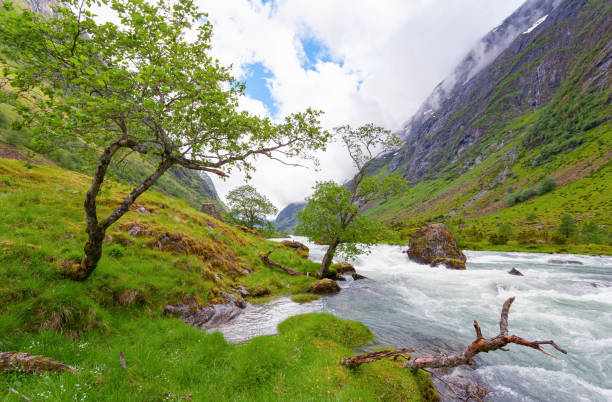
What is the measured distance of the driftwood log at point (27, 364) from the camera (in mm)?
5766

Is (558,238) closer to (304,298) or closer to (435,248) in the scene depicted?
(435,248)

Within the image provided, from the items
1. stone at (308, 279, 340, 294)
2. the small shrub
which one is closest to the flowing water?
stone at (308, 279, 340, 294)

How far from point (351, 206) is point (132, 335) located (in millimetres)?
20297

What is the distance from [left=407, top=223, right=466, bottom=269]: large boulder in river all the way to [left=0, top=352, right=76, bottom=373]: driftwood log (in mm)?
46933

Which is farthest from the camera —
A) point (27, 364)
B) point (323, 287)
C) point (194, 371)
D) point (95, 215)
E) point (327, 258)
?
point (327, 258)

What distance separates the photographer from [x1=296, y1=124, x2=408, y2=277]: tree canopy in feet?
84.8

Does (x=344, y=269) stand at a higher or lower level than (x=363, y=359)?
lower

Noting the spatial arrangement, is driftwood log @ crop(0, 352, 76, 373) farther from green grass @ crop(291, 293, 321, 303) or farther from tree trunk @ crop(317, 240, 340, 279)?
tree trunk @ crop(317, 240, 340, 279)

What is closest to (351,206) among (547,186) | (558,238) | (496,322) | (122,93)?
(496,322)

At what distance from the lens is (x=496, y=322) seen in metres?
17.2

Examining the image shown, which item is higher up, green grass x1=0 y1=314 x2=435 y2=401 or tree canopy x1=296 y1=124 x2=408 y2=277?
tree canopy x1=296 y1=124 x2=408 y2=277

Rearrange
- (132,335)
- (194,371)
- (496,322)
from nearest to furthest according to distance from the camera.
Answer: (194,371) → (132,335) → (496,322)

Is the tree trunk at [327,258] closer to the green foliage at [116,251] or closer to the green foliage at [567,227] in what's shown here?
the green foliage at [116,251]

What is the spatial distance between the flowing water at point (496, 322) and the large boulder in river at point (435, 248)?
13.8 meters
